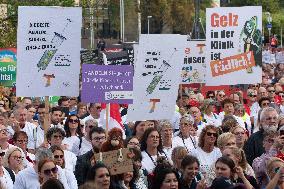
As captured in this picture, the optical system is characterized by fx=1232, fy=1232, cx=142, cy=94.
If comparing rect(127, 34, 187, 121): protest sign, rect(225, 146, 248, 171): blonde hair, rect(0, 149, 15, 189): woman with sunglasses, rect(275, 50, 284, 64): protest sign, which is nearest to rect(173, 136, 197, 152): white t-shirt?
rect(127, 34, 187, 121): protest sign

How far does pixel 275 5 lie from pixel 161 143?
9038 cm

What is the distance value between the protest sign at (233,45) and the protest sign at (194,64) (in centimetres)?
138

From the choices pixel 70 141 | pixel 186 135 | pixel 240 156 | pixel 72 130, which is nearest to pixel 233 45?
pixel 186 135

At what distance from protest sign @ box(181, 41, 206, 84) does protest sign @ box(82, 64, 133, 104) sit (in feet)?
16.8

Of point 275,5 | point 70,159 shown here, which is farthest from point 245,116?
point 275,5

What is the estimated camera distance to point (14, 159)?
12766 millimetres

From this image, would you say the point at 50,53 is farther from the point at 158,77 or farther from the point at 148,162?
the point at 148,162

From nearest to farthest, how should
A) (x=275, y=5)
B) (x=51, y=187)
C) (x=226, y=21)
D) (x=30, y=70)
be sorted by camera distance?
(x=51, y=187), (x=30, y=70), (x=226, y=21), (x=275, y=5)

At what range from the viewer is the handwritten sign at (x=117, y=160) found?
1161 centimetres

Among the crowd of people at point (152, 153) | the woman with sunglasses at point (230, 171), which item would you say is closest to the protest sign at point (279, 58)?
the crowd of people at point (152, 153)

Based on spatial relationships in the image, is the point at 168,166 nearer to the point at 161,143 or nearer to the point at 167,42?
the point at 161,143

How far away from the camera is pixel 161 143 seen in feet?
45.6

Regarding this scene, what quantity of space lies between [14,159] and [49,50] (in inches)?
106

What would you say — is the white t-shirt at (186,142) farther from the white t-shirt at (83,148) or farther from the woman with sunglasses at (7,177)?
the woman with sunglasses at (7,177)
